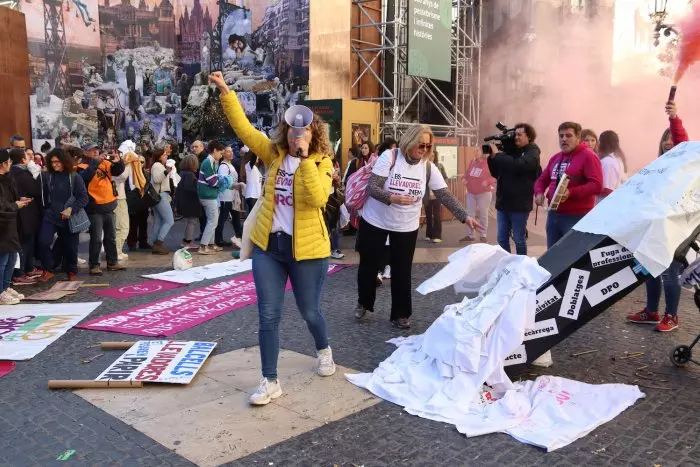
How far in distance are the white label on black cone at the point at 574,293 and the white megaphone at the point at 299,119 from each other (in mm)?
1895

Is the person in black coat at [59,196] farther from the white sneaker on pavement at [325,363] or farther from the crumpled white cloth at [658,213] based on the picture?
the crumpled white cloth at [658,213]

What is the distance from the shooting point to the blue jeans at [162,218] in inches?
373

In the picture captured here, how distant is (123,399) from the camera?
12.1 feet

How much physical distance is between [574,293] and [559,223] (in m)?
2.23

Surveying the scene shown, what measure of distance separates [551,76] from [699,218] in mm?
16099

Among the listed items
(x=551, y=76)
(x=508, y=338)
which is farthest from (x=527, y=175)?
(x=551, y=76)

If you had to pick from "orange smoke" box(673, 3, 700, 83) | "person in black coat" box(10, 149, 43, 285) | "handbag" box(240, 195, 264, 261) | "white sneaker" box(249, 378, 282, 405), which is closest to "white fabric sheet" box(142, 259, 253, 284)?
"person in black coat" box(10, 149, 43, 285)

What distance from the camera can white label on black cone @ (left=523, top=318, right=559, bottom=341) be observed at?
3.80 m

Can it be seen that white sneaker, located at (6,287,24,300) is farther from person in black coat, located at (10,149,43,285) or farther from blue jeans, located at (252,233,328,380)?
blue jeans, located at (252,233,328,380)

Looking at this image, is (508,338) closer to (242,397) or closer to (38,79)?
(242,397)

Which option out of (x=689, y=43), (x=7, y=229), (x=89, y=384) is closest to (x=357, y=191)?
(x=89, y=384)

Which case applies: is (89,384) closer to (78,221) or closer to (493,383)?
(493,383)

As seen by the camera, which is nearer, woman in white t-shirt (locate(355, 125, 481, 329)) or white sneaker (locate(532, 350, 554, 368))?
white sneaker (locate(532, 350, 554, 368))

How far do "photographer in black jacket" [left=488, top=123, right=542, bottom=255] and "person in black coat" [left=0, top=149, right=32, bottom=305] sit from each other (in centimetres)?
514
